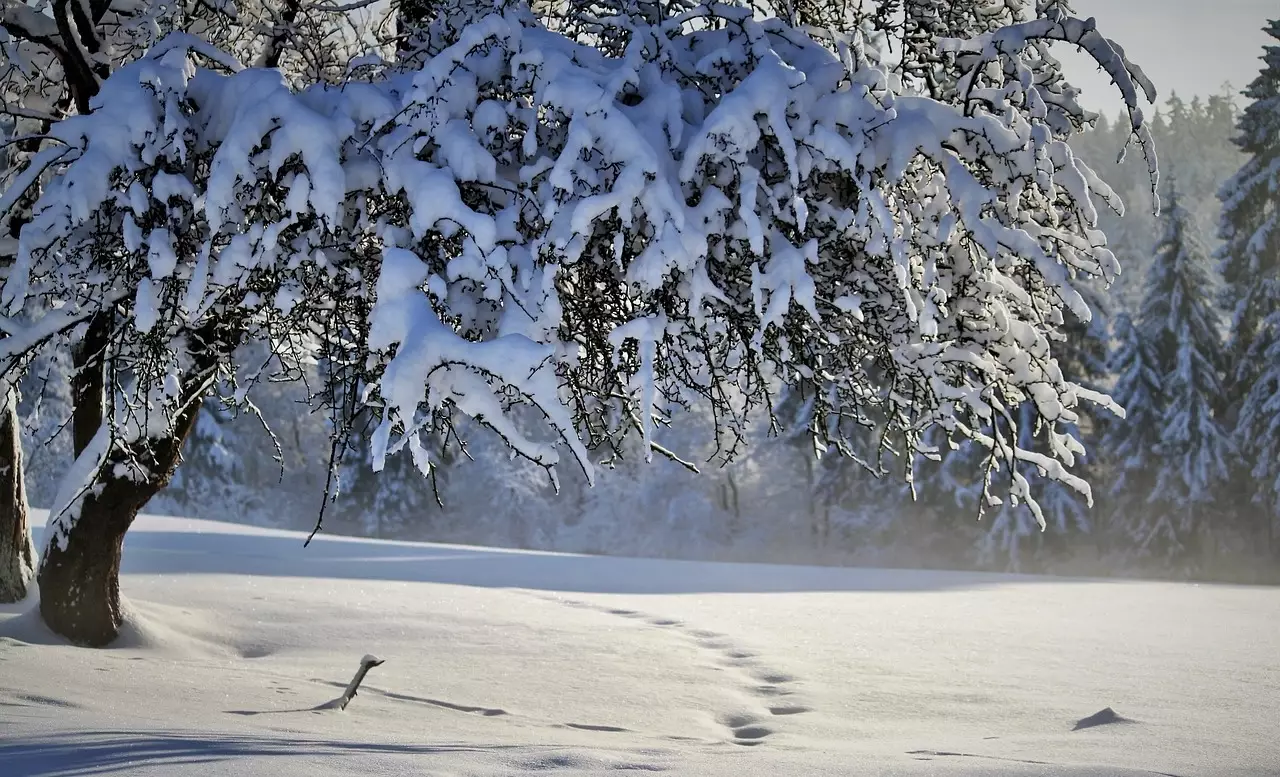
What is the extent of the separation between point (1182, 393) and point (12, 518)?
28.2 metres

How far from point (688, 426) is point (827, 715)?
1600 inches

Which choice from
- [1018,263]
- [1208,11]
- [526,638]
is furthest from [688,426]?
[1018,263]

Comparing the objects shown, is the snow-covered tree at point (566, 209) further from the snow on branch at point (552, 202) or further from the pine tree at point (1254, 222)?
the pine tree at point (1254, 222)

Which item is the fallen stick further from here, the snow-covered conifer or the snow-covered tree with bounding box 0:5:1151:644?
the snow-covered conifer

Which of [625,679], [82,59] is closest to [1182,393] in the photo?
[625,679]

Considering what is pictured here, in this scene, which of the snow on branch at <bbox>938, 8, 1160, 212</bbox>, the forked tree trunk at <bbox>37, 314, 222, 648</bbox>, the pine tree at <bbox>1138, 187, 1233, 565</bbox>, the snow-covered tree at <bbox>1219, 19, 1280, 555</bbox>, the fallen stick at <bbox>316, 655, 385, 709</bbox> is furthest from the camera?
the pine tree at <bbox>1138, 187, 1233, 565</bbox>

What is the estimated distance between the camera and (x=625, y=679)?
8.28 m

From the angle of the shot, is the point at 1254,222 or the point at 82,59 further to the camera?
the point at 1254,222

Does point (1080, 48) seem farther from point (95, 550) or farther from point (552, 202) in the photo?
→ point (95, 550)

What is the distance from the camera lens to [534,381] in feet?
14.4

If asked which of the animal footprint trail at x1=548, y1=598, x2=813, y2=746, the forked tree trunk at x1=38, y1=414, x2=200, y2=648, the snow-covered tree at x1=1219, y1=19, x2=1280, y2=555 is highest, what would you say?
the snow-covered tree at x1=1219, y1=19, x2=1280, y2=555

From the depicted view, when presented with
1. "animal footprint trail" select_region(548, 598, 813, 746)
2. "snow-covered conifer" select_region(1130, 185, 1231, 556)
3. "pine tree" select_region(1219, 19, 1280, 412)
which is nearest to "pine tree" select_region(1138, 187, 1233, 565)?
"snow-covered conifer" select_region(1130, 185, 1231, 556)

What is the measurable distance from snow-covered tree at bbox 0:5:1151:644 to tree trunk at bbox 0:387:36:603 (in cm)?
294

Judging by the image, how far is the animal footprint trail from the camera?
6.80m
